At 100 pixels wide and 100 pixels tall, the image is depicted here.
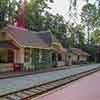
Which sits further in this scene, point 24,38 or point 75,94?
point 24,38

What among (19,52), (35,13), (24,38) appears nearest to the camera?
(19,52)

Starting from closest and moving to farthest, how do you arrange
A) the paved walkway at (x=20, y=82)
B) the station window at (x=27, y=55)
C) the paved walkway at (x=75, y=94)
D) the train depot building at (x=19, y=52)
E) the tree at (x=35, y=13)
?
1. the paved walkway at (x=75, y=94)
2. the paved walkway at (x=20, y=82)
3. the train depot building at (x=19, y=52)
4. the station window at (x=27, y=55)
5. the tree at (x=35, y=13)

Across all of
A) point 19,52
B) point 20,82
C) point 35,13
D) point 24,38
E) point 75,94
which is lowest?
point 75,94

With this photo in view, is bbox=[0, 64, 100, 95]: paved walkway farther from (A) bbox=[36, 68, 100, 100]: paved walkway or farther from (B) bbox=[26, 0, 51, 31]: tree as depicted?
(B) bbox=[26, 0, 51, 31]: tree

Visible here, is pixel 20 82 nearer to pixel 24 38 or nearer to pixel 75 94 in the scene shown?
pixel 75 94

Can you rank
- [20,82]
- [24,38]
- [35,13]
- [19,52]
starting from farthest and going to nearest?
[35,13] < [24,38] < [19,52] < [20,82]

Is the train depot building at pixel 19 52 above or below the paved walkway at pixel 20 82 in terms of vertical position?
above

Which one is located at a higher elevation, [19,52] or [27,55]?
[19,52]

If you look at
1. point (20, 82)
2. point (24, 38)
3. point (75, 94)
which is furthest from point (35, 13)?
point (75, 94)

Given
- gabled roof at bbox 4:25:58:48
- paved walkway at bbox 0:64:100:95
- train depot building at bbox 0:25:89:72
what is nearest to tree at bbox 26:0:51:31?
gabled roof at bbox 4:25:58:48

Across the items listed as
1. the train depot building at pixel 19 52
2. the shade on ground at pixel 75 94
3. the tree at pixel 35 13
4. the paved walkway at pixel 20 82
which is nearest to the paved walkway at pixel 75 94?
the shade on ground at pixel 75 94

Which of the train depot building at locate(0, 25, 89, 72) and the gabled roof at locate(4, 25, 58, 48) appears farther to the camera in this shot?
the gabled roof at locate(4, 25, 58, 48)

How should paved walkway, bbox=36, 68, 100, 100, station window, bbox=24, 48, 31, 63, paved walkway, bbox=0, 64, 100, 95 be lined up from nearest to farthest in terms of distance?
paved walkway, bbox=36, 68, 100, 100 → paved walkway, bbox=0, 64, 100, 95 → station window, bbox=24, 48, 31, 63

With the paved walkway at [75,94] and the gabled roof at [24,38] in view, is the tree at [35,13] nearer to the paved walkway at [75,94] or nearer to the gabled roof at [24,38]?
the gabled roof at [24,38]
